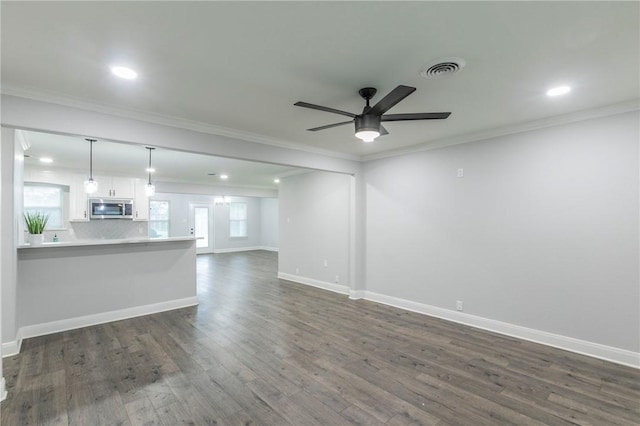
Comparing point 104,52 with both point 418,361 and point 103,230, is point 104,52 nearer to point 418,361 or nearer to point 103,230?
point 418,361

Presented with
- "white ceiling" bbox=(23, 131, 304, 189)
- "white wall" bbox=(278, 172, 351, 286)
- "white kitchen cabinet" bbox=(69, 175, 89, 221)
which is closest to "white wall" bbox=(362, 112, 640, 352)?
"white wall" bbox=(278, 172, 351, 286)

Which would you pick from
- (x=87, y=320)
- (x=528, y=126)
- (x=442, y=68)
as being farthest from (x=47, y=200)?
(x=528, y=126)

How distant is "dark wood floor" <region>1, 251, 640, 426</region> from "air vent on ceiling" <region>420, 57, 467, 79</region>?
2579mm

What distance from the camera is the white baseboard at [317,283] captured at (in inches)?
229

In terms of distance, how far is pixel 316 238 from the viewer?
639cm

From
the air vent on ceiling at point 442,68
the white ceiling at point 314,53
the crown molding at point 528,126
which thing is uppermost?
the white ceiling at point 314,53

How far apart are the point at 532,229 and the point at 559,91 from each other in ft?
5.24

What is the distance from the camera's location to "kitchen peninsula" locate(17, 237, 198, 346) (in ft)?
12.2

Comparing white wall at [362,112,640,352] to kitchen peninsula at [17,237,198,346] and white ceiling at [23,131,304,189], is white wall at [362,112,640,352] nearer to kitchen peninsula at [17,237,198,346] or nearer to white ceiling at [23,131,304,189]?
white ceiling at [23,131,304,189]

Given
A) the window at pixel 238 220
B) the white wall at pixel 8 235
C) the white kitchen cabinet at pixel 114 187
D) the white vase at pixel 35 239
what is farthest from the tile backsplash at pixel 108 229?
the window at pixel 238 220

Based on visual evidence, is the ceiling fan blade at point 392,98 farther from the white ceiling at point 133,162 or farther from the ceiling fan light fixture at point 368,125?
the white ceiling at point 133,162

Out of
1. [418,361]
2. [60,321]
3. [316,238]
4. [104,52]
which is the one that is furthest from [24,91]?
[316,238]

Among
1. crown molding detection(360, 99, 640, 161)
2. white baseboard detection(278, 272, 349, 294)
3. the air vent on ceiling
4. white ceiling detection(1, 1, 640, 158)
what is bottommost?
white baseboard detection(278, 272, 349, 294)

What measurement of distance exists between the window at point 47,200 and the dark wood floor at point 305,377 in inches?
174
